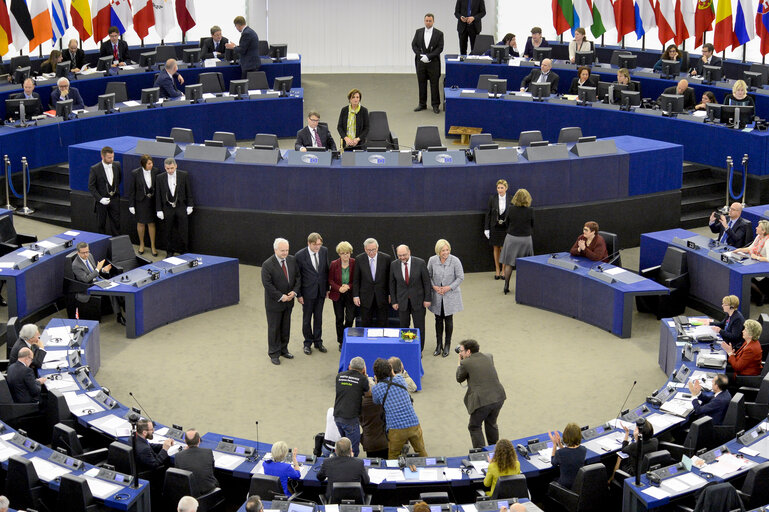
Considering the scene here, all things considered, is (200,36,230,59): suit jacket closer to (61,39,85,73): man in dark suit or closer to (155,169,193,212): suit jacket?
(61,39,85,73): man in dark suit

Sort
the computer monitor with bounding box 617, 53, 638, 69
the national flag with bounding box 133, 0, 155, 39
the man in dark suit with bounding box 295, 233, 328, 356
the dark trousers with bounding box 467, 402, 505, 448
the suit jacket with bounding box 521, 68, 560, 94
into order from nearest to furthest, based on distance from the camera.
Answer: the dark trousers with bounding box 467, 402, 505, 448, the man in dark suit with bounding box 295, 233, 328, 356, the suit jacket with bounding box 521, 68, 560, 94, the computer monitor with bounding box 617, 53, 638, 69, the national flag with bounding box 133, 0, 155, 39

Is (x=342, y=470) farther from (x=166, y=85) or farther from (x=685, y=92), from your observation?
(x=166, y=85)

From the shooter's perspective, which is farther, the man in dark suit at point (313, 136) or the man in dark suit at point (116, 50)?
the man in dark suit at point (116, 50)

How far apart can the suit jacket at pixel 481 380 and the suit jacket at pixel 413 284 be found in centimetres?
267

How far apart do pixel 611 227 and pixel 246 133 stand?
8.46 m

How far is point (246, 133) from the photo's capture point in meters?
23.8

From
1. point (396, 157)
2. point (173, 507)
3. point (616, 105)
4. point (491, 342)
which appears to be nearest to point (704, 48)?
point (616, 105)

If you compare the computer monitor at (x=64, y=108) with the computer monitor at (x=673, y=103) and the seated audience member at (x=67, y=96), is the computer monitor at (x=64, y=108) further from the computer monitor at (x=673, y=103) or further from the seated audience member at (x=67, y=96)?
the computer monitor at (x=673, y=103)

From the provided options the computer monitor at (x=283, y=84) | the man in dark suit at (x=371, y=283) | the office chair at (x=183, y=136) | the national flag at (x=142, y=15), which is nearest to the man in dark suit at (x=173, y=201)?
the office chair at (x=183, y=136)

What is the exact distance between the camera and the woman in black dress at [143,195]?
58.9 feet

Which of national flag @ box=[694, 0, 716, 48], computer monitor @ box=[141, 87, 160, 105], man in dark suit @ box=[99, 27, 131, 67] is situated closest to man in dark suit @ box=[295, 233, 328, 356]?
computer monitor @ box=[141, 87, 160, 105]

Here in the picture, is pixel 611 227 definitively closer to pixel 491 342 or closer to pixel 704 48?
pixel 491 342

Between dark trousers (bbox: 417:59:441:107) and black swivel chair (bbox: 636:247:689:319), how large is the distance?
955 cm

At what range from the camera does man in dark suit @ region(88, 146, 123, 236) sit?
59.6 ft
